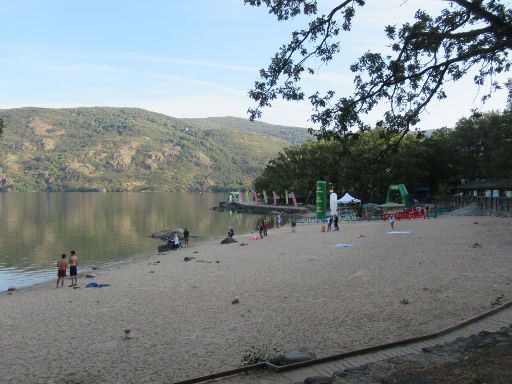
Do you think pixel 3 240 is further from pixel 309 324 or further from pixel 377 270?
pixel 309 324

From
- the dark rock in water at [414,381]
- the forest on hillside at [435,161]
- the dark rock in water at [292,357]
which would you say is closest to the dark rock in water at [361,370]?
the dark rock in water at [414,381]

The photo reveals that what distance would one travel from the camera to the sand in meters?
9.56

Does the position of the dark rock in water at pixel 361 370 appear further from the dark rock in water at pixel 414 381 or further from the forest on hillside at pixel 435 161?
the forest on hillside at pixel 435 161

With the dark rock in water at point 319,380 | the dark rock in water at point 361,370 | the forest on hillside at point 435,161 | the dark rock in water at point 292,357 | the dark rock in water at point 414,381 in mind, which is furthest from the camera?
the forest on hillside at point 435,161

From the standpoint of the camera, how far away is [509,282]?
14.9 m

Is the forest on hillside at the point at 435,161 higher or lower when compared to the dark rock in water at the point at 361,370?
higher

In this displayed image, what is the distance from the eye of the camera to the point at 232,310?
44.2ft

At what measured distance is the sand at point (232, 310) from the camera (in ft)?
31.4

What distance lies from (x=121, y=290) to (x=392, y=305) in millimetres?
10284

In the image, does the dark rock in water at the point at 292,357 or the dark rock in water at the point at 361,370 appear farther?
the dark rock in water at the point at 292,357

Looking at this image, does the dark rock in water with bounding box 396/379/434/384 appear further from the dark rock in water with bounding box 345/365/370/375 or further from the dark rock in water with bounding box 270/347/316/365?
the dark rock in water with bounding box 270/347/316/365

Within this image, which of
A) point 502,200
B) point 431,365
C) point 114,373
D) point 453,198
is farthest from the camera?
point 453,198

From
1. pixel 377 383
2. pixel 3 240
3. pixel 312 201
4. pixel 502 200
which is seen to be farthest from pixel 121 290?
pixel 312 201

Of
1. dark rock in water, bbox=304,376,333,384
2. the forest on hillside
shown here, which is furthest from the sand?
the forest on hillside
